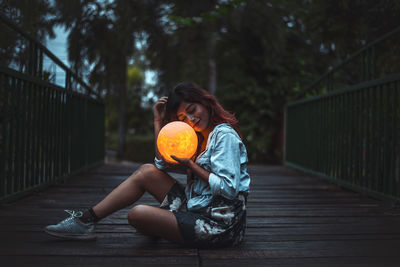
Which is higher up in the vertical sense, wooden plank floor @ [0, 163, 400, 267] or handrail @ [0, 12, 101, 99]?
handrail @ [0, 12, 101, 99]

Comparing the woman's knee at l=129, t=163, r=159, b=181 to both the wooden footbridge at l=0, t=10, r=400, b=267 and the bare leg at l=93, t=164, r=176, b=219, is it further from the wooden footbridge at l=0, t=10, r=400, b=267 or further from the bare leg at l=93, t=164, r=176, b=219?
the wooden footbridge at l=0, t=10, r=400, b=267

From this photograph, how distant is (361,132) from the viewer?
4.42 metres

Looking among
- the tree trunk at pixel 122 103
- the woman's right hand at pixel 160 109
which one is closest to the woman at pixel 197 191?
the woman's right hand at pixel 160 109

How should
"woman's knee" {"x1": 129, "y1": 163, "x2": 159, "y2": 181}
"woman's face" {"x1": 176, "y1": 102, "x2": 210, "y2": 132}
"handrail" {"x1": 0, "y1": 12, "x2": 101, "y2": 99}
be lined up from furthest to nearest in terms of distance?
1. "handrail" {"x1": 0, "y1": 12, "x2": 101, "y2": 99}
2. "woman's knee" {"x1": 129, "y1": 163, "x2": 159, "y2": 181}
3. "woman's face" {"x1": 176, "y1": 102, "x2": 210, "y2": 132}

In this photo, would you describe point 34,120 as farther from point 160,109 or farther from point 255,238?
point 255,238

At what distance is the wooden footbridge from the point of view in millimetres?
2105

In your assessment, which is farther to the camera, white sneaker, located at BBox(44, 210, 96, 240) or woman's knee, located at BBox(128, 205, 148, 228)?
white sneaker, located at BBox(44, 210, 96, 240)

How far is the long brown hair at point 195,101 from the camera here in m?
2.23

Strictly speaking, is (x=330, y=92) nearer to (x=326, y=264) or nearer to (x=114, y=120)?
(x=326, y=264)

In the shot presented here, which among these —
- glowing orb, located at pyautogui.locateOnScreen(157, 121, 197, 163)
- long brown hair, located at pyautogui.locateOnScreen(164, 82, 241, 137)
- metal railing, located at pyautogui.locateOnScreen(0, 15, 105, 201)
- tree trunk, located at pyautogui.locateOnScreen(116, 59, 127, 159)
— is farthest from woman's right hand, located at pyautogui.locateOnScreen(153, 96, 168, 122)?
tree trunk, located at pyautogui.locateOnScreen(116, 59, 127, 159)

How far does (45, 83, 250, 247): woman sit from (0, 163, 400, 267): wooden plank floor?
10cm

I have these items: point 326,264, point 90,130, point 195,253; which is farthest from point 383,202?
point 90,130

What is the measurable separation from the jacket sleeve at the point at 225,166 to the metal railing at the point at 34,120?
2065mm

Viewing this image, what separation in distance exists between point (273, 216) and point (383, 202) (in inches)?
51.4
